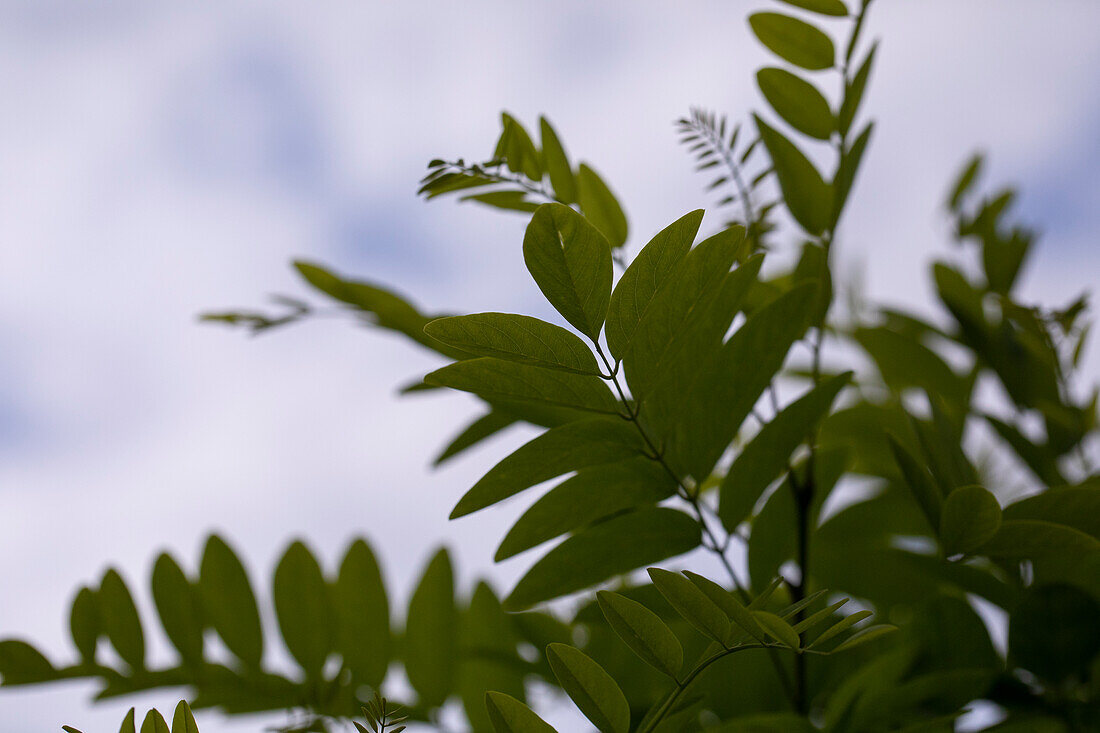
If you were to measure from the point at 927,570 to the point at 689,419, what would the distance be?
221mm

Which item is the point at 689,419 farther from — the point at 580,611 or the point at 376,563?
the point at 376,563

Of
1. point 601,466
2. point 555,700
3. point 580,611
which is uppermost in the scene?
point 601,466

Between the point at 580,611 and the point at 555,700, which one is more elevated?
the point at 580,611

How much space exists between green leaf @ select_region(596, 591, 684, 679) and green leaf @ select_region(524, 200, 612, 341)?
106 millimetres

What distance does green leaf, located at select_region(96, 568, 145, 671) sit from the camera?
0.57m

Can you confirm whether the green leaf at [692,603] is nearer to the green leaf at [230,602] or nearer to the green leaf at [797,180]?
the green leaf at [797,180]

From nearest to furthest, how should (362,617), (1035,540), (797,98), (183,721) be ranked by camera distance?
(183,721), (1035,540), (797,98), (362,617)

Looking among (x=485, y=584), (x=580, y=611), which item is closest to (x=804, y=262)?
(x=580, y=611)

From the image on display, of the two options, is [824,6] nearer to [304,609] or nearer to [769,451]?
[769,451]

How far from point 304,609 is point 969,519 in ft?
1.39

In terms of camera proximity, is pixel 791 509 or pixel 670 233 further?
pixel 791 509

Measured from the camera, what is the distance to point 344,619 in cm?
61

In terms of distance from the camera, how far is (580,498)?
413 millimetres

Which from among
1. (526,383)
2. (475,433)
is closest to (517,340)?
(526,383)
